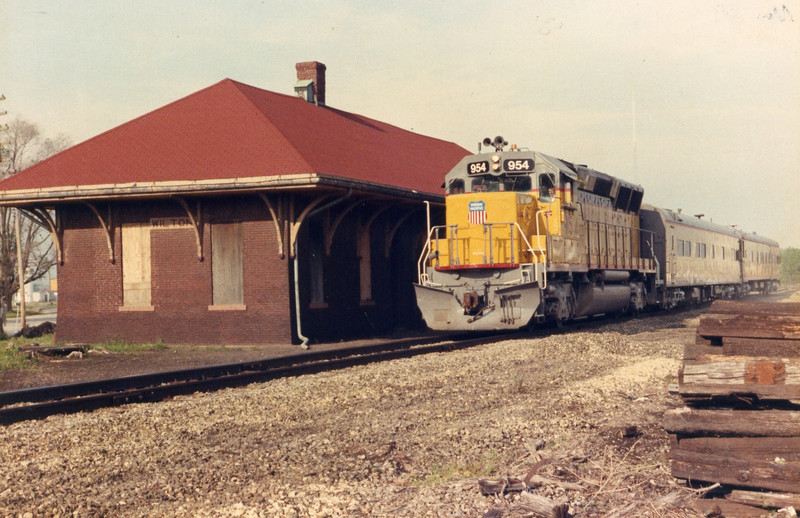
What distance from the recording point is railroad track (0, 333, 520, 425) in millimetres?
8938

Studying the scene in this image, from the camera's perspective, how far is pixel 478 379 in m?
11.0

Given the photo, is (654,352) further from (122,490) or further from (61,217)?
(61,217)

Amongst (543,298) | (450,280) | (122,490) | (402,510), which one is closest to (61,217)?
(450,280)

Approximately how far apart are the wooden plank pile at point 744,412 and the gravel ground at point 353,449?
1.24ft

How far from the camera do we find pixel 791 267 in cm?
8488

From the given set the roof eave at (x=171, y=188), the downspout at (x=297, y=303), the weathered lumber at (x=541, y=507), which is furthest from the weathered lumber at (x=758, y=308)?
the downspout at (x=297, y=303)

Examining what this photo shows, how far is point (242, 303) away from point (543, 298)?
6.57m

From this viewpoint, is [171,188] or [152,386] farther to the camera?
[171,188]

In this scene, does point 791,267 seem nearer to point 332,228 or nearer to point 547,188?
point 547,188

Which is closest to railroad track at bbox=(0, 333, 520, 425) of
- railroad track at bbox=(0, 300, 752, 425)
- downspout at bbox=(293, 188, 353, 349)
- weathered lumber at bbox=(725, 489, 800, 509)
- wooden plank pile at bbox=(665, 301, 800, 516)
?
railroad track at bbox=(0, 300, 752, 425)

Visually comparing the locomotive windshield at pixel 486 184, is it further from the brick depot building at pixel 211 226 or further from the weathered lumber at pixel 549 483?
the weathered lumber at pixel 549 483

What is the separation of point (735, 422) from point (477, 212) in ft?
40.2

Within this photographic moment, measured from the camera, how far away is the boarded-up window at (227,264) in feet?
58.4

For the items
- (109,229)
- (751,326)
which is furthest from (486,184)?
(751,326)
